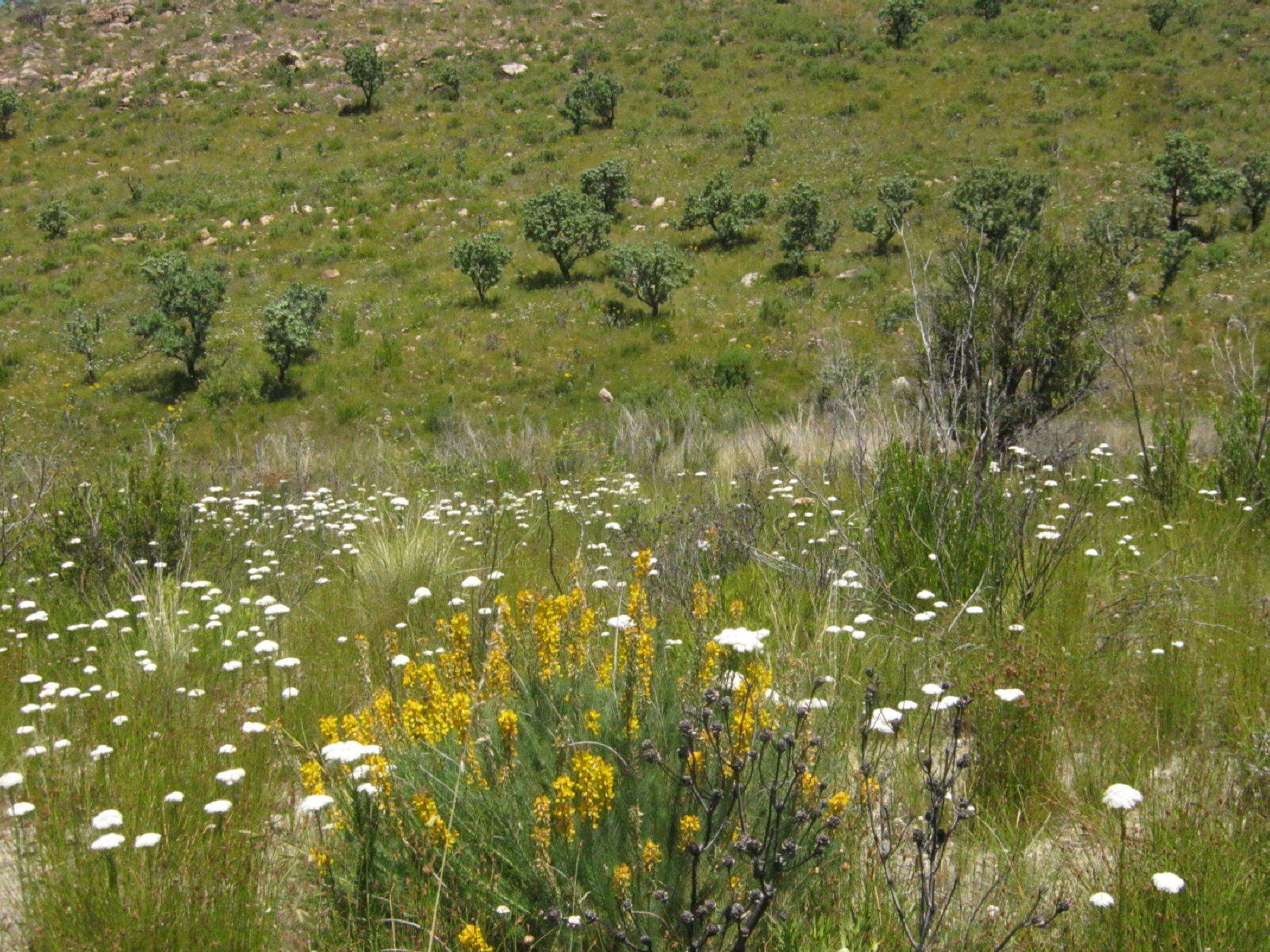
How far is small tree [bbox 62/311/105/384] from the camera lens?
2116 cm

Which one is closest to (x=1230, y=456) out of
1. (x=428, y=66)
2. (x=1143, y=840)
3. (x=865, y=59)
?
(x=1143, y=840)

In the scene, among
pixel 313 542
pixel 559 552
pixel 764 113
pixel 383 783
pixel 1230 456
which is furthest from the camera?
pixel 764 113

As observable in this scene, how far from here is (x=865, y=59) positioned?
37875 mm

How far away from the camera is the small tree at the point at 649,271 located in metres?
22.5

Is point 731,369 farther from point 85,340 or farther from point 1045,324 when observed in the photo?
point 85,340

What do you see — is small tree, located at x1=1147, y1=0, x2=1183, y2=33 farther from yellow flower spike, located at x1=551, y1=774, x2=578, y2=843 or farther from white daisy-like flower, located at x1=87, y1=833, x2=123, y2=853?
white daisy-like flower, located at x1=87, y1=833, x2=123, y2=853

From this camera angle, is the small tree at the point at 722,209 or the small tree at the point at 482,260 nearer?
the small tree at the point at 482,260

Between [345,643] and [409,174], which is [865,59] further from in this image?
[345,643]

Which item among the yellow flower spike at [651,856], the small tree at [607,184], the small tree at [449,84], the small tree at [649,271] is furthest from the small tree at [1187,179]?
the yellow flower spike at [651,856]

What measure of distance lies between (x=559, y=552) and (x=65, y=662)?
3.20 m

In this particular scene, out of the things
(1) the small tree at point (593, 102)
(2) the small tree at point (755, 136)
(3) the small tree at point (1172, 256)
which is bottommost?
(3) the small tree at point (1172, 256)

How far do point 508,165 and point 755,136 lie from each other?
9629mm

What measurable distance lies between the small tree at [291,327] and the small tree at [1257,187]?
27.7 m

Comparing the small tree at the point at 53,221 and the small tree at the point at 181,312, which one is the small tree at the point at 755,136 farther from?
the small tree at the point at 53,221
